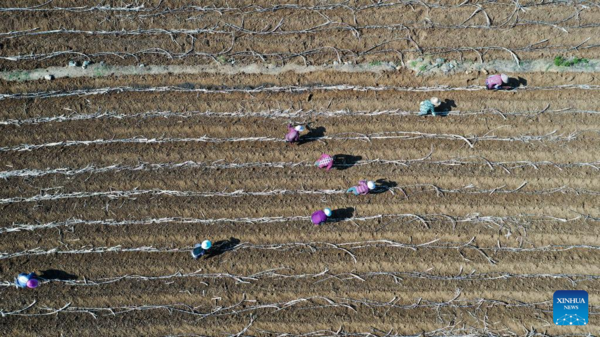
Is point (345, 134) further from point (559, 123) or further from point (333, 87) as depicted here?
point (559, 123)

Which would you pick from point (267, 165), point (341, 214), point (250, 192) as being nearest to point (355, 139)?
point (341, 214)

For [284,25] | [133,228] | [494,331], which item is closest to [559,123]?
[494,331]

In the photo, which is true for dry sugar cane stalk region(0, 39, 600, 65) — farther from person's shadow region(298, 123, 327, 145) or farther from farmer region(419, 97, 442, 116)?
person's shadow region(298, 123, 327, 145)

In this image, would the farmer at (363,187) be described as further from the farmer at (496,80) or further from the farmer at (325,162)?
the farmer at (496,80)

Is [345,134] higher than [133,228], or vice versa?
[345,134]

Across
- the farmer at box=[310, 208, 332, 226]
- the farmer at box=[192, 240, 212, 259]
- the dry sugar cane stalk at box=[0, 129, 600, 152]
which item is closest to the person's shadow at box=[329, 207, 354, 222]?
the farmer at box=[310, 208, 332, 226]

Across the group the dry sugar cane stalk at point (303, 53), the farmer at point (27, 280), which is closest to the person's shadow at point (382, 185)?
the dry sugar cane stalk at point (303, 53)
